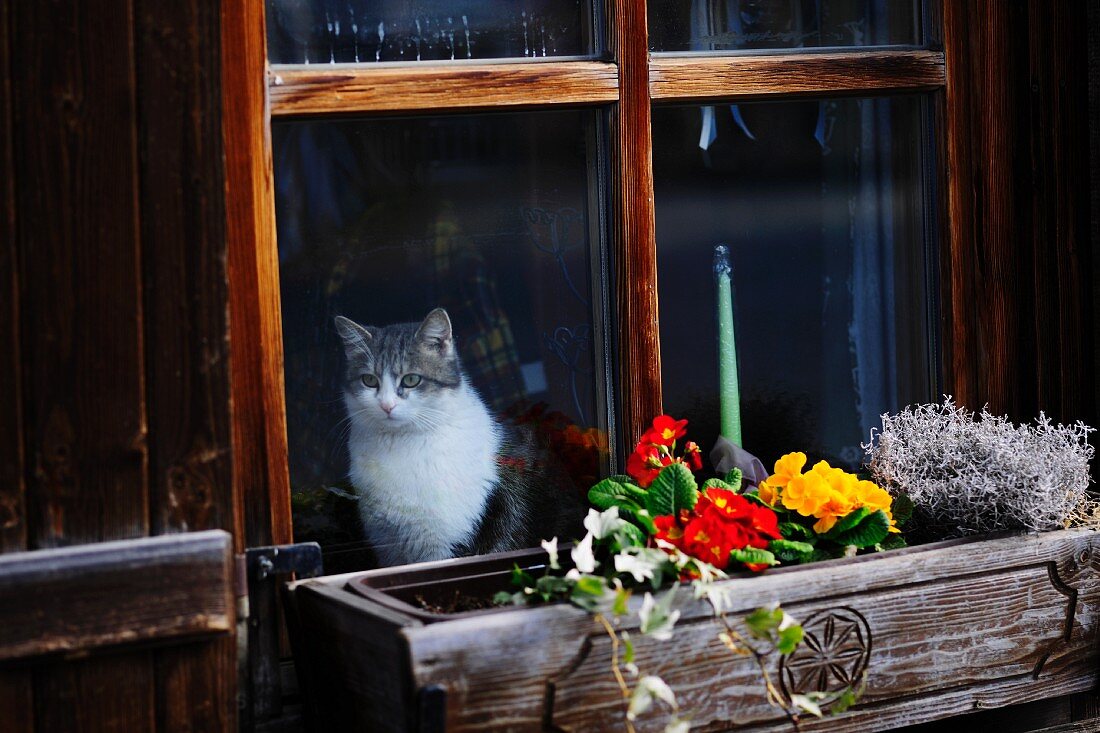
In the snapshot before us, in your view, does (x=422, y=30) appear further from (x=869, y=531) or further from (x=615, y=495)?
(x=869, y=531)

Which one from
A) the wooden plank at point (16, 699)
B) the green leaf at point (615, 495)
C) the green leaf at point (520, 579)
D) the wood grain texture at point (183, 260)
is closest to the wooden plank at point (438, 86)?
the wood grain texture at point (183, 260)

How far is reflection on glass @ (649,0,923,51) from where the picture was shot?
168cm

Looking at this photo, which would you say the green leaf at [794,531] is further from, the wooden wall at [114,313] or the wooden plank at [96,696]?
the wooden plank at [96,696]

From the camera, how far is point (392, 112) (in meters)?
1.54

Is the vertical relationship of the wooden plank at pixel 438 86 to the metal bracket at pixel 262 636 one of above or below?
above

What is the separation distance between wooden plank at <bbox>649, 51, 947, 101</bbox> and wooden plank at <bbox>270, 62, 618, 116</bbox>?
0.11 meters

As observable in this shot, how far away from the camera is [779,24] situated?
1.74 m

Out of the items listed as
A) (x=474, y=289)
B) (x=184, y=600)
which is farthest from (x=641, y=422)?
(x=184, y=600)

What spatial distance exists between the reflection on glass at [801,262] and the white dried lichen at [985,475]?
0.17 metres

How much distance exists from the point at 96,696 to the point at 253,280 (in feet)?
1.91

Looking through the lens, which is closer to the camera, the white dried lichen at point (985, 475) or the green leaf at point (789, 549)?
the green leaf at point (789, 549)

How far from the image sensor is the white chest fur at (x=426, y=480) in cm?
159

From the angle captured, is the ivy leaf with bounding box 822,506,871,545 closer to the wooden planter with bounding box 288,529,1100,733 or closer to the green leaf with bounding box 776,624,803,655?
the wooden planter with bounding box 288,529,1100,733

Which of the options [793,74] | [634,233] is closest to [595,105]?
[634,233]
